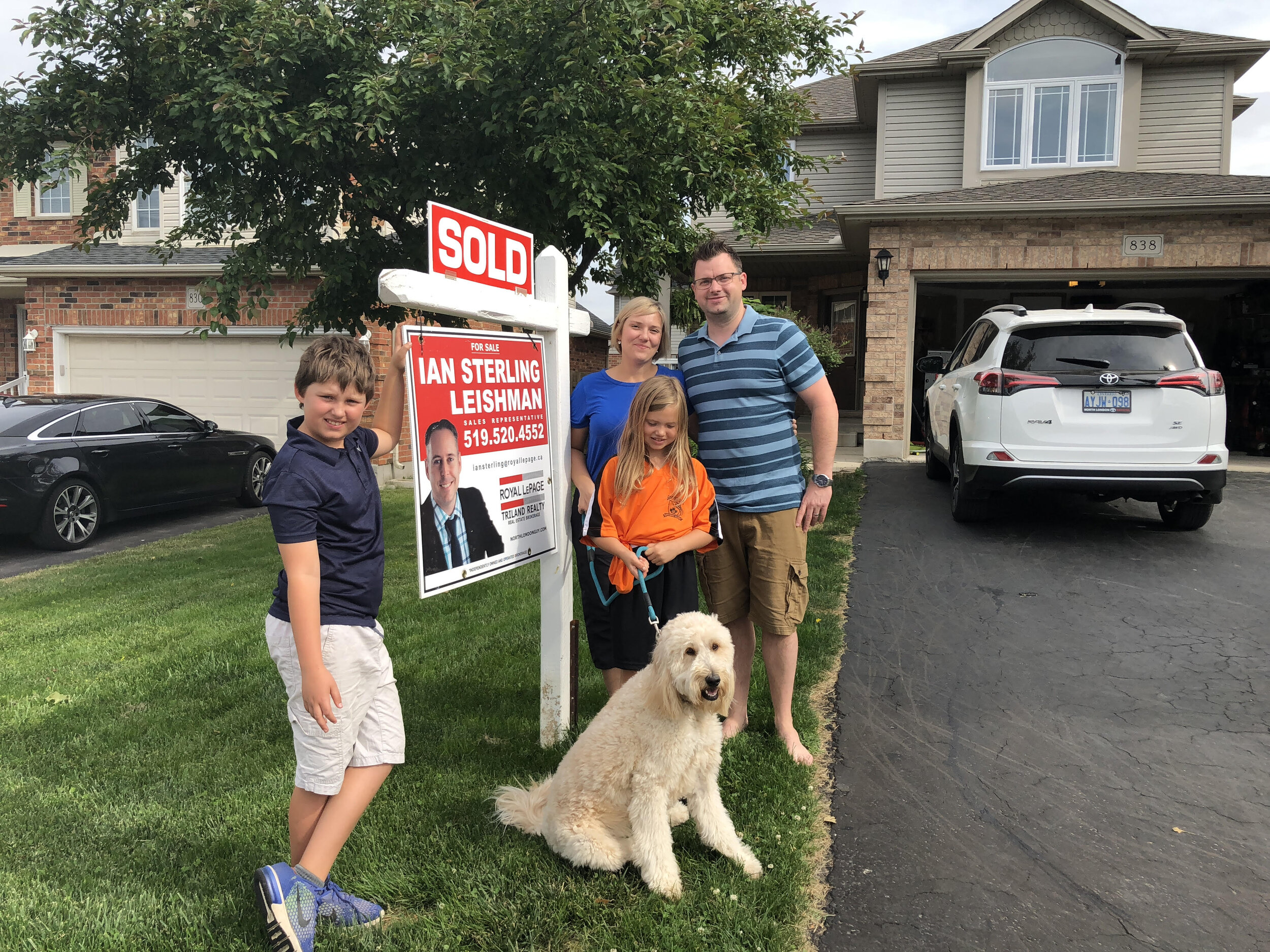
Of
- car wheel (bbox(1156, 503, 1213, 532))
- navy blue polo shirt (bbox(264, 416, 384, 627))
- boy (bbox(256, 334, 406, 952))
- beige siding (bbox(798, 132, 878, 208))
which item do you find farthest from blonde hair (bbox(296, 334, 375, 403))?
beige siding (bbox(798, 132, 878, 208))

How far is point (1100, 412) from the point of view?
6.29 metres

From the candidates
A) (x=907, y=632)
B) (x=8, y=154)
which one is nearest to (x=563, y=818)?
(x=907, y=632)

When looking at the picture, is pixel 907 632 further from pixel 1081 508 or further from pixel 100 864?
pixel 100 864

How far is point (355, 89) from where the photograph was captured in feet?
20.5

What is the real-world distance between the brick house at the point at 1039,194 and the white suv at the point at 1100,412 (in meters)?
4.04

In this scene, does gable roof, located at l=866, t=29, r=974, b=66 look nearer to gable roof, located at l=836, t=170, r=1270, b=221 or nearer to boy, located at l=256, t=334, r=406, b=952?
gable roof, located at l=836, t=170, r=1270, b=221

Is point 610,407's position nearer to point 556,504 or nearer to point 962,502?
point 556,504

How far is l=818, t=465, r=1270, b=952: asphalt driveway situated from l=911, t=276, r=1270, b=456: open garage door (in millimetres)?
5814

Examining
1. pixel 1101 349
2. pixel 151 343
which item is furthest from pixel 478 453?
pixel 151 343

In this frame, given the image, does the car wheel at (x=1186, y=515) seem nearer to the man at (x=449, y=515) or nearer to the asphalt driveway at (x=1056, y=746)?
the asphalt driveway at (x=1056, y=746)

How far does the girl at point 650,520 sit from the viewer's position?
3.04 metres

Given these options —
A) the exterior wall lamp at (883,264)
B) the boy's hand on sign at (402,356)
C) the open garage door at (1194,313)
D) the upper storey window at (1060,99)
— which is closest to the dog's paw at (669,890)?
the boy's hand on sign at (402,356)

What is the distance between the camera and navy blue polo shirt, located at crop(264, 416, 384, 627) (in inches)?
85.4

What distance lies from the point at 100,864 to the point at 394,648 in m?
2.23
